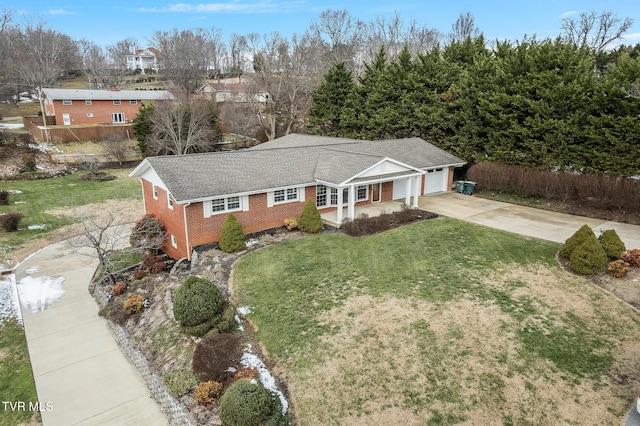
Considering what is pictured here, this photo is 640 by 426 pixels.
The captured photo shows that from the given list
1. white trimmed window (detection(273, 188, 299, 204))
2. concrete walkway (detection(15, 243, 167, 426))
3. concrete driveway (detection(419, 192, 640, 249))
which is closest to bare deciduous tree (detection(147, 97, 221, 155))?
white trimmed window (detection(273, 188, 299, 204))

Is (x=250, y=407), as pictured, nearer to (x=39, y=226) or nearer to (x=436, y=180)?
(x=436, y=180)

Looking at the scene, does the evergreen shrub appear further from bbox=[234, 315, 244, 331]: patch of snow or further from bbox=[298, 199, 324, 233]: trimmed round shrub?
bbox=[298, 199, 324, 233]: trimmed round shrub

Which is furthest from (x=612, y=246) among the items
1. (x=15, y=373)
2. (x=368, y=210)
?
(x=15, y=373)

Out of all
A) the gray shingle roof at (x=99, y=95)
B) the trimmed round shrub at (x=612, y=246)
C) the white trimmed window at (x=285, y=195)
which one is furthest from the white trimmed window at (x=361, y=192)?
the gray shingle roof at (x=99, y=95)

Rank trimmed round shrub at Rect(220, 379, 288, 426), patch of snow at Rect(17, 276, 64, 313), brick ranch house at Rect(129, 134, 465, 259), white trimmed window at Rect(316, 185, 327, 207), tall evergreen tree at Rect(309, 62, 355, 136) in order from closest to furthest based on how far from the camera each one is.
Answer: trimmed round shrub at Rect(220, 379, 288, 426), patch of snow at Rect(17, 276, 64, 313), brick ranch house at Rect(129, 134, 465, 259), white trimmed window at Rect(316, 185, 327, 207), tall evergreen tree at Rect(309, 62, 355, 136)

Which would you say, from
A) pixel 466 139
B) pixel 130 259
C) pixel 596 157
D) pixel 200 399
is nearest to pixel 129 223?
pixel 130 259
